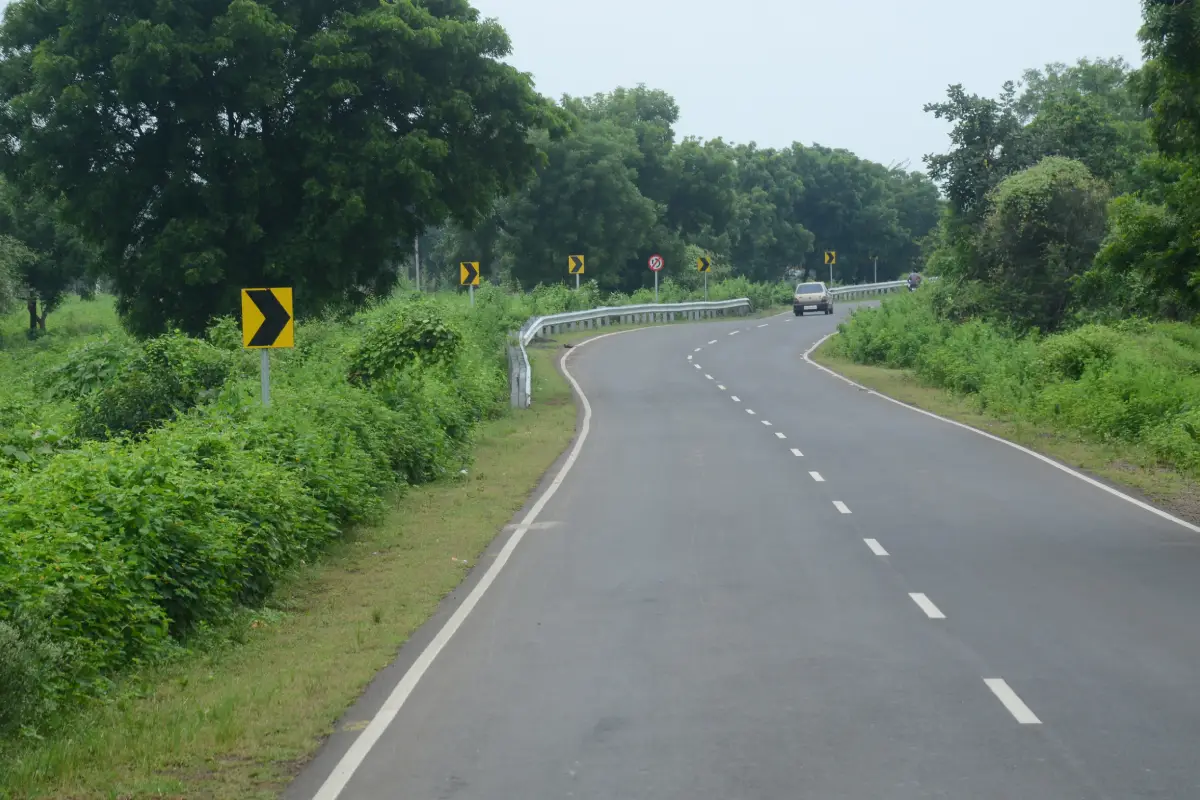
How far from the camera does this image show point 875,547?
15.5 metres

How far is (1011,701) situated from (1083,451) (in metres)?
17.8

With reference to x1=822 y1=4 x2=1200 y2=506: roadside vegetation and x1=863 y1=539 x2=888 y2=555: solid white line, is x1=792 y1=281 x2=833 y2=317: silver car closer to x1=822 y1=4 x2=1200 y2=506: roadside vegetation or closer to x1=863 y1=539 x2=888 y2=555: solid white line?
x1=822 y1=4 x2=1200 y2=506: roadside vegetation

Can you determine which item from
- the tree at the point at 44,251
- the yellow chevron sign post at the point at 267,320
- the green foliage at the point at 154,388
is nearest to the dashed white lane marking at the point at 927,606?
the yellow chevron sign post at the point at 267,320

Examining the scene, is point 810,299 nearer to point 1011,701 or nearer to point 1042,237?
point 1042,237

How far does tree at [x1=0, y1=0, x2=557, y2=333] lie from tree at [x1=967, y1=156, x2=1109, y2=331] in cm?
1469

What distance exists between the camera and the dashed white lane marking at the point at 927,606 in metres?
11.8

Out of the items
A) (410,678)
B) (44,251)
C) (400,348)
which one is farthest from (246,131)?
(44,251)

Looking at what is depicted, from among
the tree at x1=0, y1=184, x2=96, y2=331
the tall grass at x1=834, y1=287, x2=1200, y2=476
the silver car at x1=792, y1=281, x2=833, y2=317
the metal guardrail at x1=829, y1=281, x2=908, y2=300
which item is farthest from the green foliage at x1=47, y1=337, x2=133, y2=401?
the metal guardrail at x1=829, y1=281, x2=908, y2=300

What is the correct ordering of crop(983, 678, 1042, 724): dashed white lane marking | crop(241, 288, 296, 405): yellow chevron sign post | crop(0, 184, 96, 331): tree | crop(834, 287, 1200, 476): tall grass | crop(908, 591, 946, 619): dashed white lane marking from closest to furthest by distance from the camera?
crop(983, 678, 1042, 724): dashed white lane marking < crop(908, 591, 946, 619): dashed white lane marking < crop(241, 288, 296, 405): yellow chevron sign post < crop(834, 287, 1200, 476): tall grass < crop(0, 184, 96, 331): tree

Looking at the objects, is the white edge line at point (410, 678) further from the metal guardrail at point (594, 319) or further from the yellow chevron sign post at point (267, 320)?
the metal guardrail at point (594, 319)

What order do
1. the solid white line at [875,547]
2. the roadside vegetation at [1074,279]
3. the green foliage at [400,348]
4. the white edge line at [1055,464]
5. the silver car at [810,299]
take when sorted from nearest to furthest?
the solid white line at [875,547]
the white edge line at [1055,464]
the roadside vegetation at [1074,279]
the green foliage at [400,348]
the silver car at [810,299]

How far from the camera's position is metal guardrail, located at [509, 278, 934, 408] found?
1379 inches

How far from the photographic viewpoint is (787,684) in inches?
370

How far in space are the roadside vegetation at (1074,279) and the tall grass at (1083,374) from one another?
49mm
